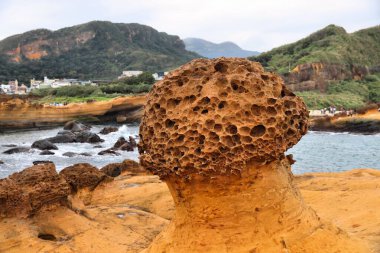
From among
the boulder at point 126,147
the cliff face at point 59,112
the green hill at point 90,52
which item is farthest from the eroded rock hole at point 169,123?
the green hill at point 90,52

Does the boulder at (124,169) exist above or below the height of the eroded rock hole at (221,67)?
below

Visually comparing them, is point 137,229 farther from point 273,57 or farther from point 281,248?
point 273,57

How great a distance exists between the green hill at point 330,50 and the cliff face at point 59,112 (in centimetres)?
1646

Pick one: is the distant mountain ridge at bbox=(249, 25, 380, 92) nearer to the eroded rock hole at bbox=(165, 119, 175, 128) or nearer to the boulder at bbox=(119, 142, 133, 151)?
the boulder at bbox=(119, 142, 133, 151)

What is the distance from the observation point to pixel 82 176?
23.9 feet

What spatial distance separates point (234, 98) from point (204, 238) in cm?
105

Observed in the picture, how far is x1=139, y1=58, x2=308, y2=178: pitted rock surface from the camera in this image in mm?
3090

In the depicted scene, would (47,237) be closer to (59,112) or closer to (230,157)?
(230,157)

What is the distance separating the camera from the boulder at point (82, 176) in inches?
281

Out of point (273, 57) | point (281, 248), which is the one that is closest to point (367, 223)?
point (281, 248)

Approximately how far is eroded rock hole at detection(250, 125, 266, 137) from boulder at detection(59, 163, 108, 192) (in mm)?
4478

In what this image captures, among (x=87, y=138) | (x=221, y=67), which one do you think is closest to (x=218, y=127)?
(x=221, y=67)

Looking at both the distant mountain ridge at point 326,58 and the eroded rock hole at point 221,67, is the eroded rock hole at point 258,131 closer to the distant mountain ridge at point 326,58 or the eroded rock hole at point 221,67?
the eroded rock hole at point 221,67

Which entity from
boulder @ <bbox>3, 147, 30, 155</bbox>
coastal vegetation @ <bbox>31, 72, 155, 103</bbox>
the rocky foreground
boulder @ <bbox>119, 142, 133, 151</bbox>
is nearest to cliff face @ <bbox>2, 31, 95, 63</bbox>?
coastal vegetation @ <bbox>31, 72, 155, 103</bbox>
